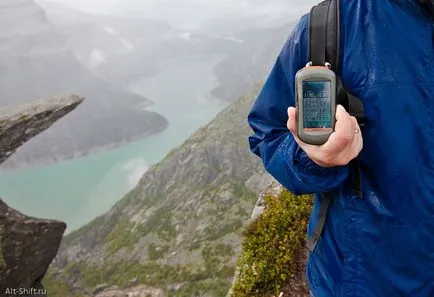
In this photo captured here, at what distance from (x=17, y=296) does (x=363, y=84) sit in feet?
67.5

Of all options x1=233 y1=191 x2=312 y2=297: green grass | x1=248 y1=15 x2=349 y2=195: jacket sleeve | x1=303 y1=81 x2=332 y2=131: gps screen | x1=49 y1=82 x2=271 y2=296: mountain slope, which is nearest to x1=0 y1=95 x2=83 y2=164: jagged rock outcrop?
x1=233 y1=191 x2=312 y2=297: green grass

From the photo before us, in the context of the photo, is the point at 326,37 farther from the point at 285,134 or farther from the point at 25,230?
the point at 25,230

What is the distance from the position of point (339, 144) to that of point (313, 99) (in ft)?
1.14


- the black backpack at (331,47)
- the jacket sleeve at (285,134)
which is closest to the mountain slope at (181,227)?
the jacket sleeve at (285,134)

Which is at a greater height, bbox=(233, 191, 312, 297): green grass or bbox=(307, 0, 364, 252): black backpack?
bbox=(307, 0, 364, 252): black backpack

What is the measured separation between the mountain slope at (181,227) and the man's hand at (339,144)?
85.1 m

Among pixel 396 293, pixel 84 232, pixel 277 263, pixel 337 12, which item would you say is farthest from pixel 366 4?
pixel 84 232

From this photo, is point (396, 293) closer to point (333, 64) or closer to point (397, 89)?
point (397, 89)

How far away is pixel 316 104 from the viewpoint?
7.98 feet

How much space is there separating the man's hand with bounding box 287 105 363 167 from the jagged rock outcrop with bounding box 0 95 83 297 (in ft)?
63.2

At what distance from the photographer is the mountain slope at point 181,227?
4072 inches

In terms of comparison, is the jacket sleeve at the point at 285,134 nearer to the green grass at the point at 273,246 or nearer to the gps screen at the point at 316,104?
the gps screen at the point at 316,104

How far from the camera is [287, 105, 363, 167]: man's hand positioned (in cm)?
227

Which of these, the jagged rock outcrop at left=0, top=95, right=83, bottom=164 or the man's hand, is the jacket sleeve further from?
the jagged rock outcrop at left=0, top=95, right=83, bottom=164
